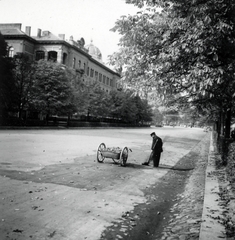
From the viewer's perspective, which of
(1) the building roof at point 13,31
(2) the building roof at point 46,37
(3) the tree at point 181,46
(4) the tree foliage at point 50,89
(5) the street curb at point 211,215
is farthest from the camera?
(2) the building roof at point 46,37

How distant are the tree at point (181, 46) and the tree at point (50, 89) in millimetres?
29331

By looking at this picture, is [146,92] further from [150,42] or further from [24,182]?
[24,182]

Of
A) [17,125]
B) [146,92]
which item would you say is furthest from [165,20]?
[17,125]

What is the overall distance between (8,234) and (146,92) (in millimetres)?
4549

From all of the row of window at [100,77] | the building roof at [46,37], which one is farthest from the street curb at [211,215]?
the row of window at [100,77]

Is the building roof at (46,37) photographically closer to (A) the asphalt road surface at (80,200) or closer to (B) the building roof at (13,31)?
(B) the building roof at (13,31)

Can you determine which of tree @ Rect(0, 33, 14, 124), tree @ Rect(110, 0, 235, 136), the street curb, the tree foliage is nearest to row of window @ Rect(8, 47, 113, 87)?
tree @ Rect(0, 33, 14, 124)

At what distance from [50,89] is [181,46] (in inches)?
1278

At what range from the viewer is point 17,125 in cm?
3209

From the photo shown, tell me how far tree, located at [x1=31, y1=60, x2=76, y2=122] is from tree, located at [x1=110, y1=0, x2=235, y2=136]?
96.2 ft

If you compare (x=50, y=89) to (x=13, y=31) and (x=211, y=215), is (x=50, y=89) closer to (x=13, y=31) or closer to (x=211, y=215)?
(x=13, y=31)

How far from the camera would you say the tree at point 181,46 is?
5406 mm

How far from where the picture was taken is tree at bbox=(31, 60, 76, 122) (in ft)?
116

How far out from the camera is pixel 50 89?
3656 cm
